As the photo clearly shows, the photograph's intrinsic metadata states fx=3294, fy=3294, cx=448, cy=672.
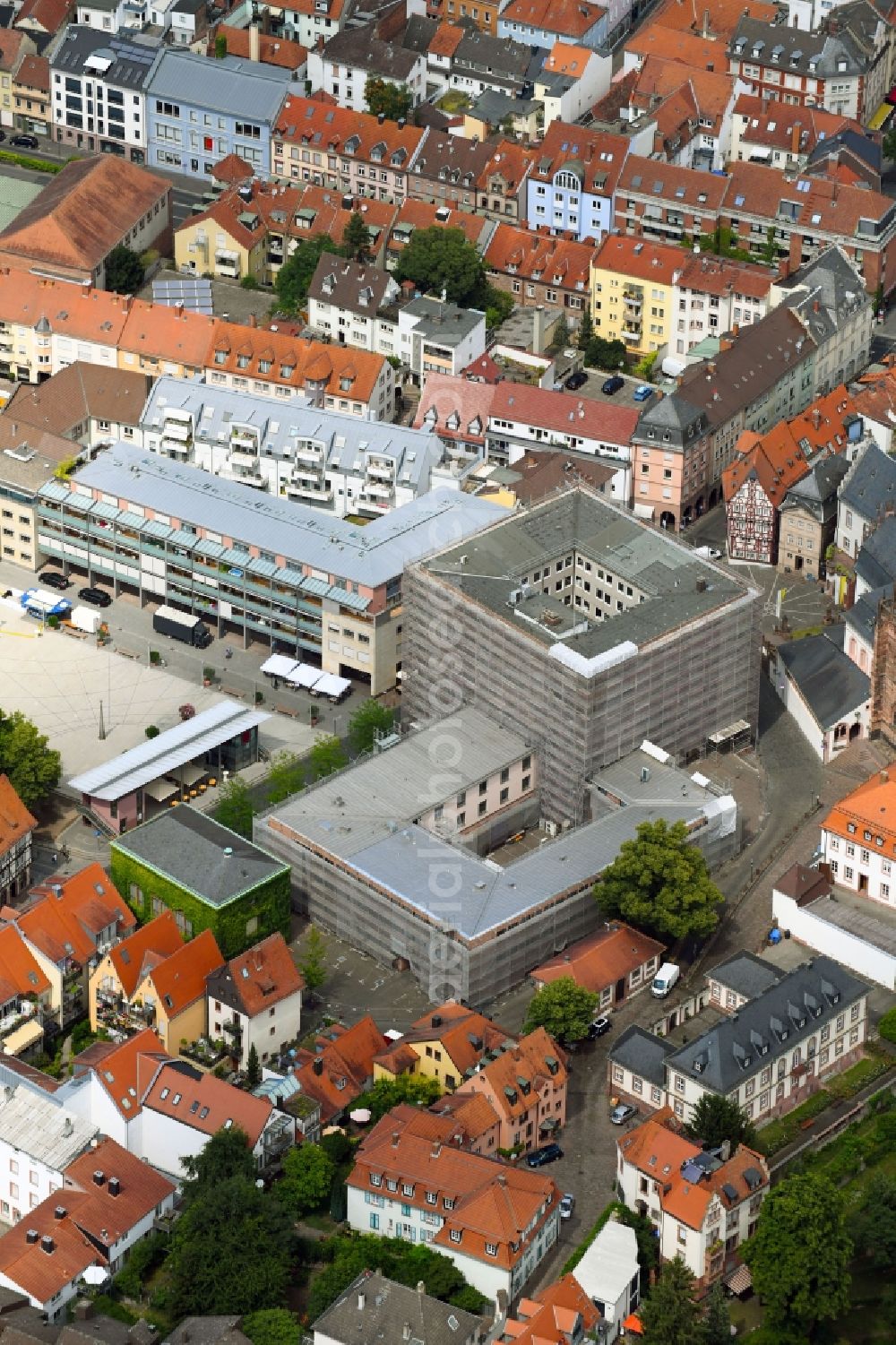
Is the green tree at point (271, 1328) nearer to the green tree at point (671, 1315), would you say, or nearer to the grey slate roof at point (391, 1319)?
the grey slate roof at point (391, 1319)

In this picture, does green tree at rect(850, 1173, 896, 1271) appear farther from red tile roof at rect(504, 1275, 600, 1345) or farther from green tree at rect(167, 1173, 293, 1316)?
green tree at rect(167, 1173, 293, 1316)

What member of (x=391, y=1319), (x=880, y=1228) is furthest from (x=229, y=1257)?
(x=880, y=1228)

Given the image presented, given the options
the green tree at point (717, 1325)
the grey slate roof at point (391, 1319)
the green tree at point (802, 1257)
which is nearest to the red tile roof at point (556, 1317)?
the grey slate roof at point (391, 1319)

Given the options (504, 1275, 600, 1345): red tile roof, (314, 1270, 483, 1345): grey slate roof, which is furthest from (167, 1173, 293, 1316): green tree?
(504, 1275, 600, 1345): red tile roof

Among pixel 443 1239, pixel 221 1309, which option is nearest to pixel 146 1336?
pixel 221 1309

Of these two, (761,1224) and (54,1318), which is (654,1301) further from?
(54,1318)

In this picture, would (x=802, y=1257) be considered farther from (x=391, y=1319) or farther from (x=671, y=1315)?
(x=391, y=1319)
